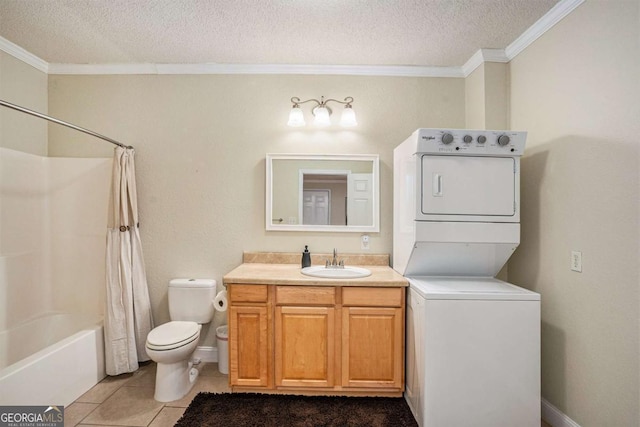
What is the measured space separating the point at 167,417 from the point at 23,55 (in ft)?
10.0

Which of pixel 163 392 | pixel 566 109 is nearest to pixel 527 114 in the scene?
pixel 566 109

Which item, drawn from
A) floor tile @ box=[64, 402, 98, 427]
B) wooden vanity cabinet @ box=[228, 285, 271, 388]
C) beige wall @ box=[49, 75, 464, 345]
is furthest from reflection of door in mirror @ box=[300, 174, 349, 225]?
floor tile @ box=[64, 402, 98, 427]

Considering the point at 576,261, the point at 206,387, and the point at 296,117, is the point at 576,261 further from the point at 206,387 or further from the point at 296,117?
the point at 206,387

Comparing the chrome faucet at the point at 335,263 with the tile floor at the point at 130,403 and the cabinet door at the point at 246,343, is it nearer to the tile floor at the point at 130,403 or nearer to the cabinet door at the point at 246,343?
the cabinet door at the point at 246,343

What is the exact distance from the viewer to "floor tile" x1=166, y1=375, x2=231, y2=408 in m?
2.05

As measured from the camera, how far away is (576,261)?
1.72 m

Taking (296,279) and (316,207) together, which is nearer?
(296,279)

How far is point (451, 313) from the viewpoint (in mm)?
1728

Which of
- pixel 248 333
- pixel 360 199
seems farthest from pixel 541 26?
pixel 248 333

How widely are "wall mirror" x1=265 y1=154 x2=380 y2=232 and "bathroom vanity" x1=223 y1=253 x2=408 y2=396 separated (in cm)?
66

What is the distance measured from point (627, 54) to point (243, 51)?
2.40m

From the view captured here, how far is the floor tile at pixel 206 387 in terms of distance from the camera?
2.05 meters

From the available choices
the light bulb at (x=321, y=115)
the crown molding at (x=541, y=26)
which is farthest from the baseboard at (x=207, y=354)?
the crown molding at (x=541, y=26)

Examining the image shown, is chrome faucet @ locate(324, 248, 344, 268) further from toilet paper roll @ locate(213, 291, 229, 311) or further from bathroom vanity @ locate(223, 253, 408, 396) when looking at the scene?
toilet paper roll @ locate(213, 291, 229, 311)
